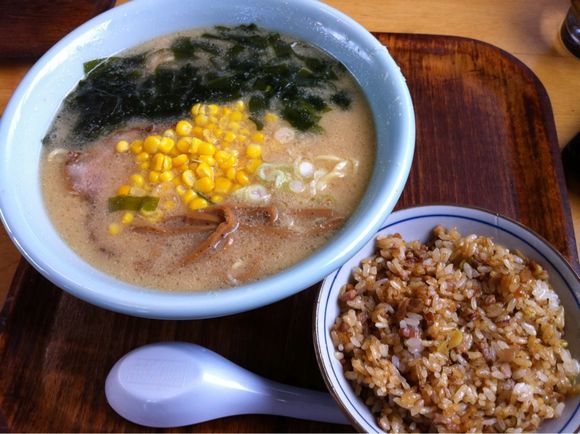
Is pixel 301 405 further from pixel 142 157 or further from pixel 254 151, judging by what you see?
pixel 142 157

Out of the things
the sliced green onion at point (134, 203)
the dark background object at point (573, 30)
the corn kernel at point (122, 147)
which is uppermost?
the dark background object at point (573, 30)

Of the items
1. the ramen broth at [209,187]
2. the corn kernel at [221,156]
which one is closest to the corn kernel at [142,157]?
the ramen broth at [209,187]

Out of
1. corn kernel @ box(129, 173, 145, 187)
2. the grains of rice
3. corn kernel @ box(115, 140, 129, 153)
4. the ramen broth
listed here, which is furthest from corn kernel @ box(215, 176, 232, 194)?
the grains of rice

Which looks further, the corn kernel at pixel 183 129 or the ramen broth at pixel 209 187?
the corn kernel at pixel 183 129

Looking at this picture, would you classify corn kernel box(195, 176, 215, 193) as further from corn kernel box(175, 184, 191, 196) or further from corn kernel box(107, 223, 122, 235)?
corn kernel box(107, 223, 122, 235)

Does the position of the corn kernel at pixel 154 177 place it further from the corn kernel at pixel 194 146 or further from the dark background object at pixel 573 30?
the dark background object at pixel 573 30

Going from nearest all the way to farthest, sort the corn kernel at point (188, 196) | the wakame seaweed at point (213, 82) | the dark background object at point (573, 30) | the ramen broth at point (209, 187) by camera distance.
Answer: the ramen broth at point (209, 187), the corn kernel at point (188, 196), the wakame seaweed at point (213, 82), the dark background object at point (573, 30)

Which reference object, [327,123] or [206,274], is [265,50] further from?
[206,274]
